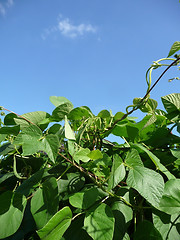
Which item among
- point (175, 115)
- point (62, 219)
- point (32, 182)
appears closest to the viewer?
point (62, 219)

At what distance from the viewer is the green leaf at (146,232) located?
0.51m

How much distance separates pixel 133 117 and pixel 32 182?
392mm

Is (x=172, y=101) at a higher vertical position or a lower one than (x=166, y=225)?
higher

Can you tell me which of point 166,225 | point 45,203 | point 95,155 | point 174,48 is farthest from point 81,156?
point 174,48

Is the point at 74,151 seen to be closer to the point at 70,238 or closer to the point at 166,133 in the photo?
the point at 70,238

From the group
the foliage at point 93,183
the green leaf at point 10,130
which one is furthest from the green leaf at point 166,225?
the green leaf at point 10,130

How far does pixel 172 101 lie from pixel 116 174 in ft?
1.07

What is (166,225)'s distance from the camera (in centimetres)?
52

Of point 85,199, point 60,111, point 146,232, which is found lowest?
point 146,232

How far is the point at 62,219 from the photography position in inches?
18.3

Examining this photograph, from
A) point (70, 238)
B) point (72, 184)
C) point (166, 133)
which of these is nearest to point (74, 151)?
point (72, 184)

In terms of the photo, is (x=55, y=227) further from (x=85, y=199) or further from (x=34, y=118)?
(x=34, y=118)

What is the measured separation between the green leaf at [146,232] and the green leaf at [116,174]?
0.51 feet

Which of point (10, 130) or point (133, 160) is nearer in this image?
point (133, 160)
